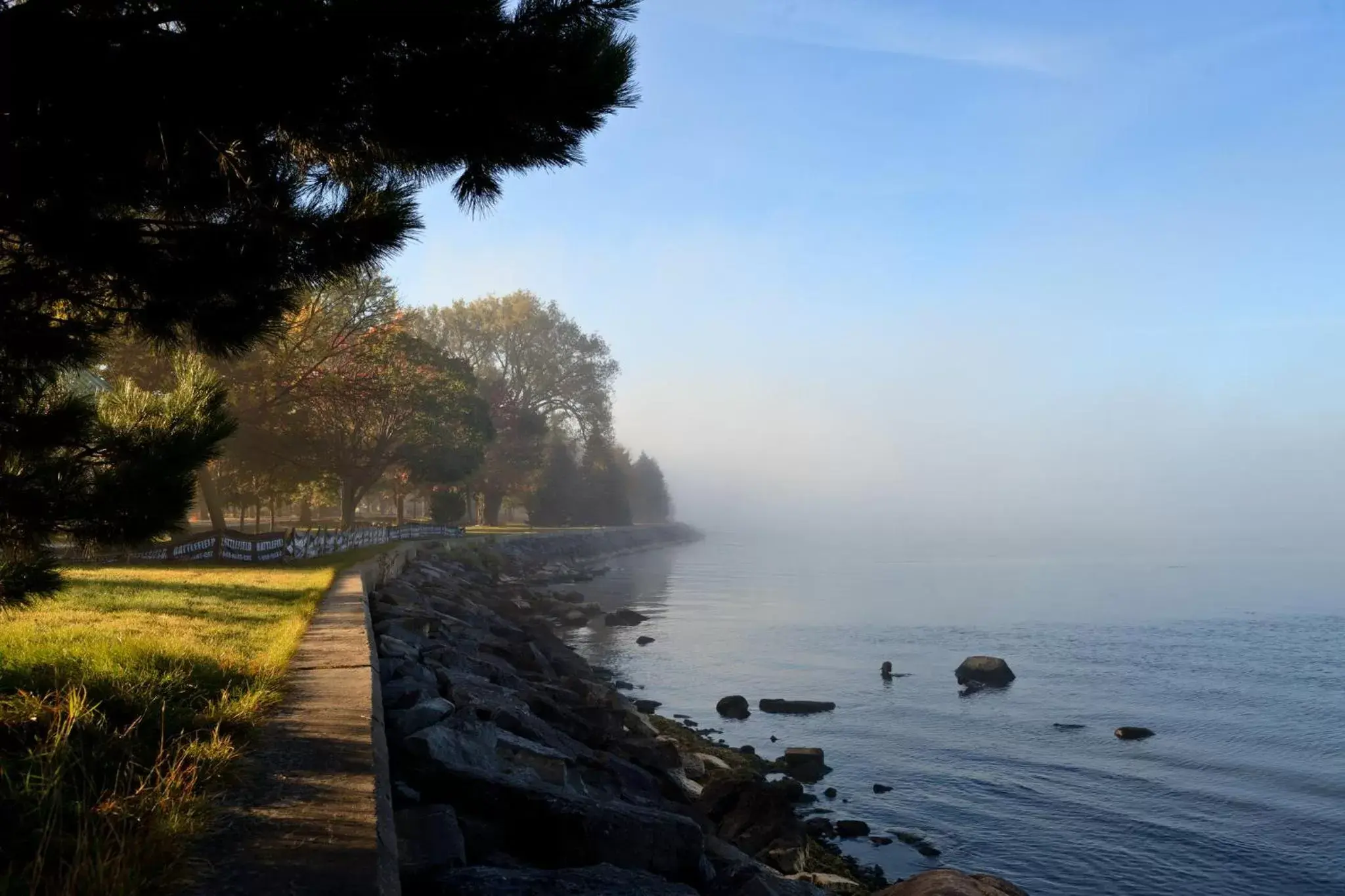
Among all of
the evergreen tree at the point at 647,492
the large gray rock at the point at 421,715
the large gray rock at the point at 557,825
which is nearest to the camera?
the large gray rock at the point at 557,825

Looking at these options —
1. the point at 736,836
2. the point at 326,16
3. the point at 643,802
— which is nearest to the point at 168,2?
the point at 326,16

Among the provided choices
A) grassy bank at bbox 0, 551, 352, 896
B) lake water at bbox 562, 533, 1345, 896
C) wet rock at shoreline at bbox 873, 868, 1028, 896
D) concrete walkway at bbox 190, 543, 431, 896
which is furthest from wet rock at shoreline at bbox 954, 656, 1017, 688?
concrete walkway at bbox 190, 543, 431, 896

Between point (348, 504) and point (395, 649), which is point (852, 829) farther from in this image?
point (348, 504)

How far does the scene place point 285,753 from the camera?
501 centimetres

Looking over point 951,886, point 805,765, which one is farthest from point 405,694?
point 805,765

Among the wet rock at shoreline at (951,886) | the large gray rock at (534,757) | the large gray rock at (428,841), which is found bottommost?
the wet rock at shoreline at (951,886)

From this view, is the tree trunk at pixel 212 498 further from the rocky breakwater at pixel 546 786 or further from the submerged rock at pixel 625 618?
the rocky breakwater at pixel 546 786

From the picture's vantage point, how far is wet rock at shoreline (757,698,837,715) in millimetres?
17469

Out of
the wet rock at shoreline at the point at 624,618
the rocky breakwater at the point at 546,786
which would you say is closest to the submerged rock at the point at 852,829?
the rocky breakwater at the point at 546,786

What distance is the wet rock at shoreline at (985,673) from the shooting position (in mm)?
20672

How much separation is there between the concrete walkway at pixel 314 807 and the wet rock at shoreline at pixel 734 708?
422 inches

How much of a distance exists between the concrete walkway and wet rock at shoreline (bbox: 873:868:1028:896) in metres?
3.98

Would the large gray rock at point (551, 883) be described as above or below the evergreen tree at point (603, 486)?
below

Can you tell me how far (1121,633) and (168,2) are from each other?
31710 mm
